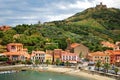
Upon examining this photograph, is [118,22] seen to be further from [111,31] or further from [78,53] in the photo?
[78,53]

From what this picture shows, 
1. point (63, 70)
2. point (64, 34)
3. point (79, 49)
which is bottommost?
point (63, 70)

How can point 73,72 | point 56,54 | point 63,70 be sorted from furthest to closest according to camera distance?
point 56,54 → point 63,70 → point 73,72

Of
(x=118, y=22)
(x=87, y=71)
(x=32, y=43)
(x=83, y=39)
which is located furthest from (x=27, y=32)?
(x=118, y=22)

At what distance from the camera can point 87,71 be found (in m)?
69.2

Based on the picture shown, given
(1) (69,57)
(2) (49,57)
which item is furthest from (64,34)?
(2) (49,57)

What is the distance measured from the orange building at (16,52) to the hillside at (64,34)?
2906 millimetres

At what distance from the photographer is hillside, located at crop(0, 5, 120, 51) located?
99.4m

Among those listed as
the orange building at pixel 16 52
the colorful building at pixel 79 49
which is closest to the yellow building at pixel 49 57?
the orange building at pixel 16 52

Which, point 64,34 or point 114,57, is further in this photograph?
point 64,34

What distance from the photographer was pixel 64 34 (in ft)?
379

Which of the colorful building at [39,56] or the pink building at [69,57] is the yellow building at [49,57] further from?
the pink building at [69,57]

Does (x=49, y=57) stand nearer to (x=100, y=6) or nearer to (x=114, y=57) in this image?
(x=114, y=57)

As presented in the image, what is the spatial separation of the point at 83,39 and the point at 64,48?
595 inches

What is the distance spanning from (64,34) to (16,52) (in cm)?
2745
